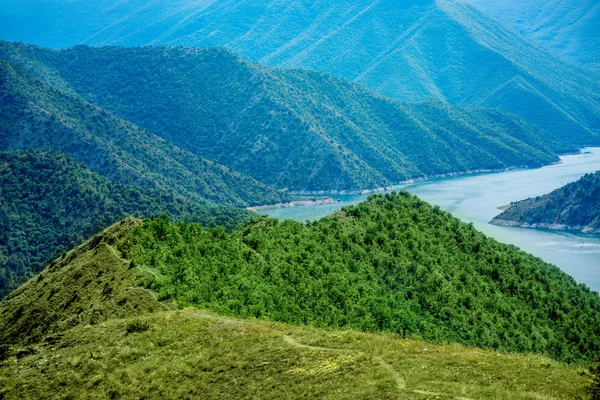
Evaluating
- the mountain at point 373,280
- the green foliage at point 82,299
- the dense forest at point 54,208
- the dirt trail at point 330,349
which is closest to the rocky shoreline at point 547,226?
the dense forest at point 54,208

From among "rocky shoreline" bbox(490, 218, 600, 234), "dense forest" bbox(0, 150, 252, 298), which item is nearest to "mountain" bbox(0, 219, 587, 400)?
"dense forest" bbox(0, 150, 252, 298)

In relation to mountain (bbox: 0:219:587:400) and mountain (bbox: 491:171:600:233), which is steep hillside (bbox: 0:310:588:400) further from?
mountain (bbox: 491:171:600:233)

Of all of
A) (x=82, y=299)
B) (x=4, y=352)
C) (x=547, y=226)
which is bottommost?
(x=4, y=352)

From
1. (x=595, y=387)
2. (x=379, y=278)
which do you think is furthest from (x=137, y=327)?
(x=379, y=278)

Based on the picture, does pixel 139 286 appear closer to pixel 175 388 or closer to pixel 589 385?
pixel 175 388

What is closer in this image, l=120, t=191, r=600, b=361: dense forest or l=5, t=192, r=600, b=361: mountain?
l=5, t=192, r=600, b=361: mountain

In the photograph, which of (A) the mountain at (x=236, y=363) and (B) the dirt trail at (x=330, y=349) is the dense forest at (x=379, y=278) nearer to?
(B) the dirt trail at (x=330, y=349)

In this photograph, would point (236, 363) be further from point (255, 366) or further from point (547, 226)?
point (547, 226)
